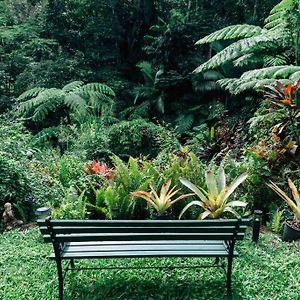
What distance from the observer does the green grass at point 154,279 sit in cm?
287

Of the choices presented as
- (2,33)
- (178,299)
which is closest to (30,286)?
(178,299)

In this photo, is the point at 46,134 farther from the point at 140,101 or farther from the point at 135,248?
the point at 135,248

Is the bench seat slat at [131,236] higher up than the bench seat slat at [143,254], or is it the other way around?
the bench seat slat at [131,236]

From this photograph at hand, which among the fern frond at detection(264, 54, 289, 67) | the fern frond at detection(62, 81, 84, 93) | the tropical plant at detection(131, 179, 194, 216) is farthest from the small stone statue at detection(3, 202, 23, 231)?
the fern frond at detection(264, 54, 289, 67)

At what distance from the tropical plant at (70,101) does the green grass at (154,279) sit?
5.18 meters

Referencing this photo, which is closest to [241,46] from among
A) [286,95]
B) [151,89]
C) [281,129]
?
[286,95]

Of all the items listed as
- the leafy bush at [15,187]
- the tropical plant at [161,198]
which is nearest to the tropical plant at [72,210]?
the tropical plant at [161,198]

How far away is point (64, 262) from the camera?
327cm

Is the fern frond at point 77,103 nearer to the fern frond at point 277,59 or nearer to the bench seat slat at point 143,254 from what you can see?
the fern frond at point 277,59

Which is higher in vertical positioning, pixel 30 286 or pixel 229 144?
pixel 229 144

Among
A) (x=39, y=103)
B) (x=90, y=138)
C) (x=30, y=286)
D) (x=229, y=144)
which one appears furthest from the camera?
(x=39, y=103)

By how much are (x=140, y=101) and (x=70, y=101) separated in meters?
3.46

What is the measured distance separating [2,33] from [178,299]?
883 cm

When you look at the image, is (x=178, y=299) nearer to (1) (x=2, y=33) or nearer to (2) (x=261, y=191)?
(2) (x=261, y=191)
